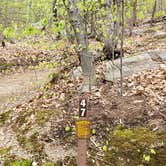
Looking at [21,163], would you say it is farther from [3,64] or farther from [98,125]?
[3,64]

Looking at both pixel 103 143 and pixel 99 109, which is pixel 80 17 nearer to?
pixel 99 109

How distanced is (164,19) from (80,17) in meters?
11.0

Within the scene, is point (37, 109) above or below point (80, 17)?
below

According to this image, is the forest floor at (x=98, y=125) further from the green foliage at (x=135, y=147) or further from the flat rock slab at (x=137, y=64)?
the flat rock slab at (x=137, y=64)

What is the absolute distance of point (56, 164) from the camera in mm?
4750

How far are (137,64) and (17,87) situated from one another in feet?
14.9

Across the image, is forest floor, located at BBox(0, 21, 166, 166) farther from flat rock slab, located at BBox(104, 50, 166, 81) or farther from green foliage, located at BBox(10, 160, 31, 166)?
flat rock slab, located at BBox(104, 50, 166, 81)

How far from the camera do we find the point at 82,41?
650 centimetres

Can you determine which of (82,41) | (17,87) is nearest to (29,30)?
(82,41)

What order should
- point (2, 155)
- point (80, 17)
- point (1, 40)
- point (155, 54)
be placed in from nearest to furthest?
point (2, 155) → point (80, 17) → point (155, 54) → point (1, 40)

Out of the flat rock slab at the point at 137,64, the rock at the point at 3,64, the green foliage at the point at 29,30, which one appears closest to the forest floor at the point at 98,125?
the flat rock slab at the point at 137,64

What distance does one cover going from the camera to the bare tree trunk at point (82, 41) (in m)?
6.10

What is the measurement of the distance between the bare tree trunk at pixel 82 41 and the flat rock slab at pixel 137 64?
49 centimetres

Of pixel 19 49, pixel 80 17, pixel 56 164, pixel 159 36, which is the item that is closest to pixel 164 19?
→ pixel 159 36
